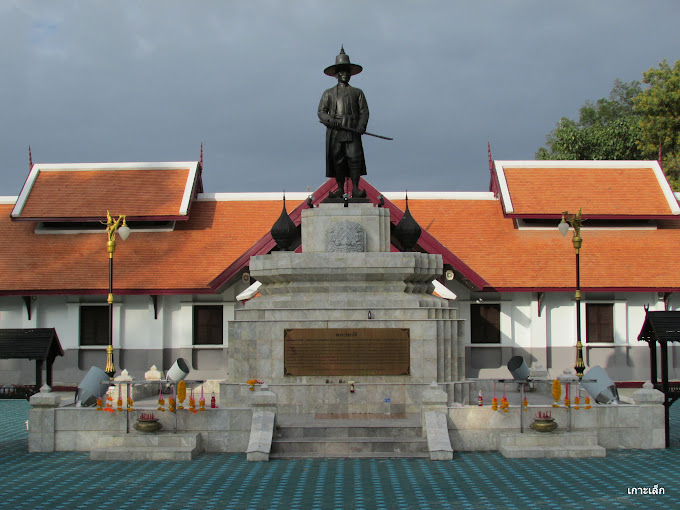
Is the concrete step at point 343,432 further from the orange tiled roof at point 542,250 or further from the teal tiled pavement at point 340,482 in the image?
the orange tiled roof at point 542,250

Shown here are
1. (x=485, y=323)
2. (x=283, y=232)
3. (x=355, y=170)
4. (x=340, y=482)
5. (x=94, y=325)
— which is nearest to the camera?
(x=340, y=482)

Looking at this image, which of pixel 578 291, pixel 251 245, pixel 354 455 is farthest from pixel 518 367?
pixel 251 245

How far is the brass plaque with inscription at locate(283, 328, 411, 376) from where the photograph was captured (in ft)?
58.2

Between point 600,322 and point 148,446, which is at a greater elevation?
point 600,322

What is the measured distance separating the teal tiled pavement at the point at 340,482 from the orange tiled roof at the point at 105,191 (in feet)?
57.6

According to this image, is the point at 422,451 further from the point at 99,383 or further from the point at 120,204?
the point at 120,204

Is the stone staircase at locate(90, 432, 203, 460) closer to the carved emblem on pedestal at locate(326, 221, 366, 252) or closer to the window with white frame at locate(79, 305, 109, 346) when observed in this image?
the carved emblem on pedestal at locate(326, 221, 366, 252)

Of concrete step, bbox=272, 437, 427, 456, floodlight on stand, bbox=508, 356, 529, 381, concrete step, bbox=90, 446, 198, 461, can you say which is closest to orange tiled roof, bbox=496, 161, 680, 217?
floodlight on stand, bbox=508, 356, 529, 381

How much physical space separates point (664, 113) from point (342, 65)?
92.4 feet

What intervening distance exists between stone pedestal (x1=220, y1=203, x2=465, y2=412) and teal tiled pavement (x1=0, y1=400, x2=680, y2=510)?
272cm

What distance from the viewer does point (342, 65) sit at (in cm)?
2020

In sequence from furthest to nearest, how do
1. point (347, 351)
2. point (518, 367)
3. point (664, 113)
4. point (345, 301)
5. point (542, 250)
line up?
1. point (664, 113)
2. point (542, 250)
3. point (518, 367)
4. point (345, 301)
5. point (347, 351)

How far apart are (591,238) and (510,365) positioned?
13.0 metres

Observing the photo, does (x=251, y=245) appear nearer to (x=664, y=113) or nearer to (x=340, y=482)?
(x=340, y=482)
